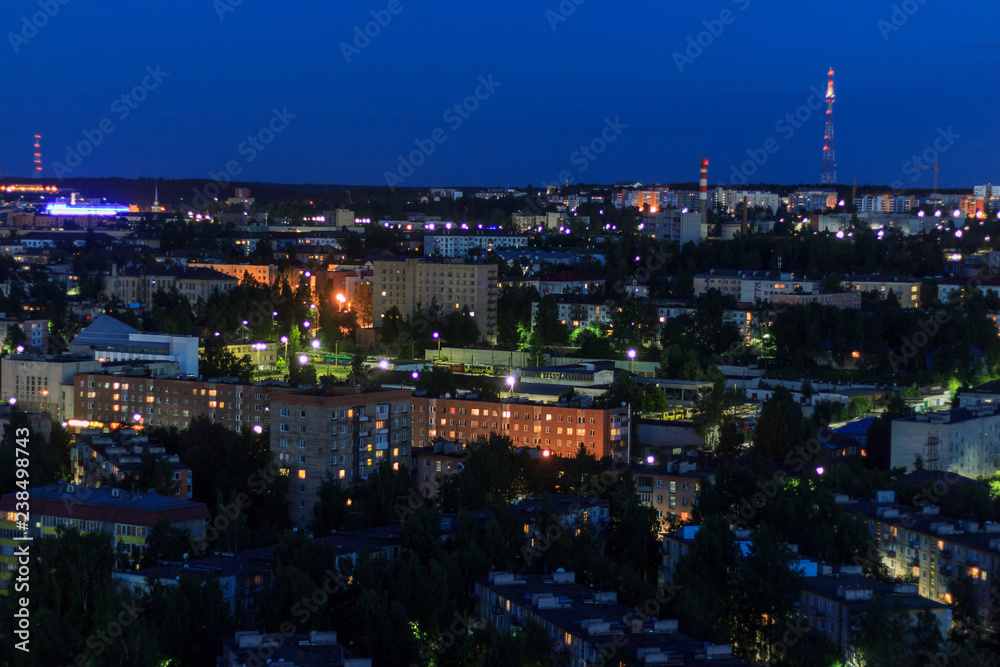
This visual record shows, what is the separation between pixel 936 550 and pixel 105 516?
7125mm

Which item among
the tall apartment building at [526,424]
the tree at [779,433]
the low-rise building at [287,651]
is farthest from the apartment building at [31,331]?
the low-rise building at [287,651]

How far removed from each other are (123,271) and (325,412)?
2185 centimetres

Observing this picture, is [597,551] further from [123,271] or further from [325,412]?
[123,271]

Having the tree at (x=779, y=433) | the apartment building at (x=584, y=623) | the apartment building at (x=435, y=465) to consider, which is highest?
the tree at (x=779, y=433)

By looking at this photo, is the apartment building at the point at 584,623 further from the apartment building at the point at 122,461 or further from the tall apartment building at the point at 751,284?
the tall apartment building at the point at 751,284

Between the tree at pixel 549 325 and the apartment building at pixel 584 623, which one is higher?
the tree at pixel 549 325

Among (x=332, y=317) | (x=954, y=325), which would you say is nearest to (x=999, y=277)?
(x=954, y=325)

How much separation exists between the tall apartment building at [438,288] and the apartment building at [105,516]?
16173mm

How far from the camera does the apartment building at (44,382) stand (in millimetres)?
21094

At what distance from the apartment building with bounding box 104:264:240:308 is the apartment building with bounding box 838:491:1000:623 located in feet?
67.0

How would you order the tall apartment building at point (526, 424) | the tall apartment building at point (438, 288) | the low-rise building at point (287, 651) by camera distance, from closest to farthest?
the low-rise building at point (287, 651) < the tall apartment building at point (526, 424) < the tall apartment building at point (438, 288)

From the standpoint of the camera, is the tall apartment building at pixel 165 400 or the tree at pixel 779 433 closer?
the tree at pixel 779 433

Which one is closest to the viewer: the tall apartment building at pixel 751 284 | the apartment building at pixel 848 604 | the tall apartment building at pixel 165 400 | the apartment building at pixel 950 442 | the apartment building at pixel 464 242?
the apartment building at pixel 848 604

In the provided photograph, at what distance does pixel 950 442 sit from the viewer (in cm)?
1778
